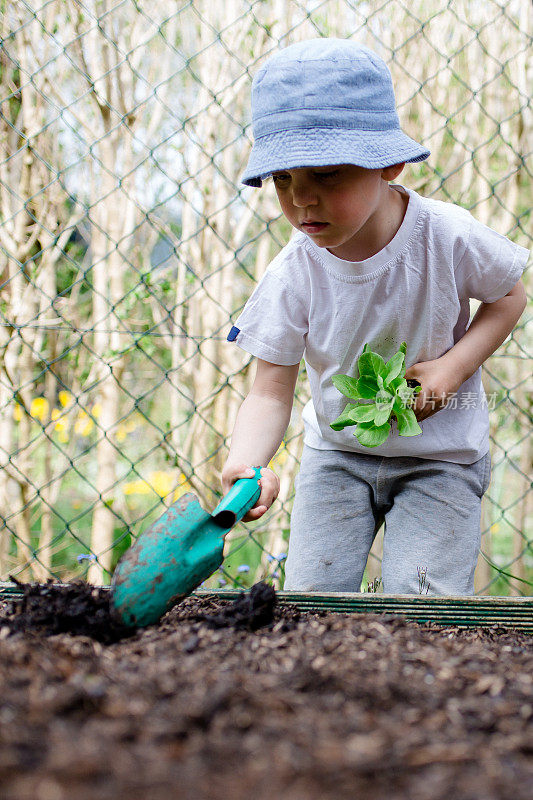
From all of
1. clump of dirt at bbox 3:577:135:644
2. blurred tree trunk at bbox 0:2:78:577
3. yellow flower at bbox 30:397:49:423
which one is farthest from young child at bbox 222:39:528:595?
yellow flower at bbox 30:397:49:423

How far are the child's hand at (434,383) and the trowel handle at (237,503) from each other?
0.39m

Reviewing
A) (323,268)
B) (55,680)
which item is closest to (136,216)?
(323,268)

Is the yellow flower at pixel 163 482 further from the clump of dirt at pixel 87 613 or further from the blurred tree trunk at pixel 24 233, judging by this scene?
the clump of dirt at pixel 87 613

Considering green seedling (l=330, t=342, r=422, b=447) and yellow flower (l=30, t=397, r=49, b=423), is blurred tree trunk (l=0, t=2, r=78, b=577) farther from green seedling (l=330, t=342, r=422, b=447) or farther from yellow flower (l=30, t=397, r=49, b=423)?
green seedling (l=330, t=342, r=422, b=447)

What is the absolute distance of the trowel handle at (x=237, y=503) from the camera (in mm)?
1267

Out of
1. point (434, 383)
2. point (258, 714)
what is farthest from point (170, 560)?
point (434, 383)

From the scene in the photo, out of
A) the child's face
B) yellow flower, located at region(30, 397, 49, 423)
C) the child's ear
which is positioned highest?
the child's ear

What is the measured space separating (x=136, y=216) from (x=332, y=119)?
160 cm

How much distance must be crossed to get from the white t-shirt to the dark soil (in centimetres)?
63

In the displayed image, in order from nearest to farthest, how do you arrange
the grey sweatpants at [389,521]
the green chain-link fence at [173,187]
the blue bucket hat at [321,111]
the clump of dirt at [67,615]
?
1. the clump of dirt at [67,615]
2. the blue bucket hat at [321,111]
3. the grey sweatpants at [389,521]
4. the green chain-link fence at [173,187]

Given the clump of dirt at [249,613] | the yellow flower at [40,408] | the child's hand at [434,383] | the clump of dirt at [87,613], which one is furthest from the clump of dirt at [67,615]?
the yellow flower at [40,408]

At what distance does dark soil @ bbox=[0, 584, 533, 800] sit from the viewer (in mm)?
604

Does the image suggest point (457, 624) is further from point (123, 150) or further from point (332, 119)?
point (123, 150)

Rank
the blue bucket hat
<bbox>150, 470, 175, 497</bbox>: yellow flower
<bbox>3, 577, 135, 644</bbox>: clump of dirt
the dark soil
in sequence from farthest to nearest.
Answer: <bbox>150, 470, 175, 497</bbox>: yellow flower → the blue bucket hat → <bbox>3, 577, 135, 644</bbox>: clump of dirt → the dark soil
